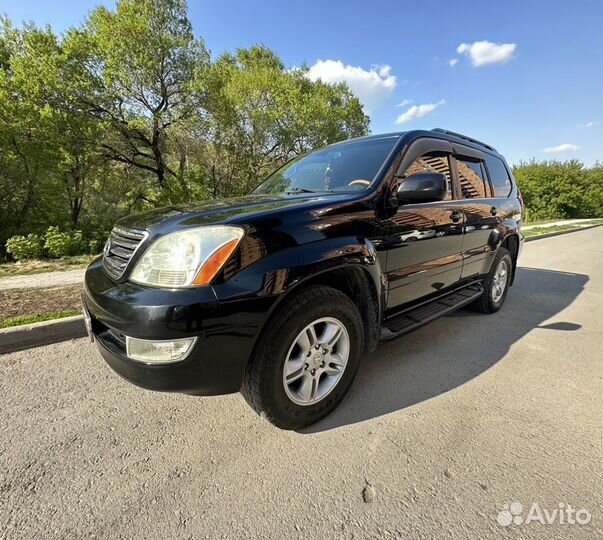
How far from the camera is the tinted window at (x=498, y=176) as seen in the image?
387 cm

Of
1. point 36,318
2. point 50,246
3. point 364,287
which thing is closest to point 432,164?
point 364,287

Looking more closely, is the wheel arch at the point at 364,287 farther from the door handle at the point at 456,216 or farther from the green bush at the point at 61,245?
the green bush at the point at 61,245

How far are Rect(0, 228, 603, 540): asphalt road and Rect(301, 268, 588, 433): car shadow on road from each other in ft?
0.06

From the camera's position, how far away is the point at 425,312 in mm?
2771

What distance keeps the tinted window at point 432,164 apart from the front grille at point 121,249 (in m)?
1.92

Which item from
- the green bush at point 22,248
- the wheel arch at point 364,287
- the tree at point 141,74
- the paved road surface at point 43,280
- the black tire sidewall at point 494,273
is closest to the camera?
the wheel arch at point 364,287

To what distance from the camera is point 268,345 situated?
1692 millimetres

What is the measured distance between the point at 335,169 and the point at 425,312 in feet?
4.75

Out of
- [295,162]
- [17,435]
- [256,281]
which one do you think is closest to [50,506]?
[17,435]

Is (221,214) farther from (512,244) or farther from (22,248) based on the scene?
(22,248)

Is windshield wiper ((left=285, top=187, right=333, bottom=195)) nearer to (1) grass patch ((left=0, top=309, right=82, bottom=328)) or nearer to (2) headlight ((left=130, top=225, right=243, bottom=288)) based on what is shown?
(2) headlight ((left=130, top=225, right=243, bottom=288))

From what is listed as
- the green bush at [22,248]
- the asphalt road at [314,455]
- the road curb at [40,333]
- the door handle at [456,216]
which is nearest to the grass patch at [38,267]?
the green bush at [22,248]

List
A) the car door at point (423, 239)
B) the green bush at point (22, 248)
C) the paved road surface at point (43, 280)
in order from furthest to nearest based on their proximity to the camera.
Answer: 1. the green bush at point (22, 248)
2. the paved road surface at point (43, 280)
3. the car door at point (423, 239)

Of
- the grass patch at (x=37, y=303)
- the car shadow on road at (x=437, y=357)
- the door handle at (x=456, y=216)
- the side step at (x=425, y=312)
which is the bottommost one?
the car shadow on road at (x=437, y=357)
